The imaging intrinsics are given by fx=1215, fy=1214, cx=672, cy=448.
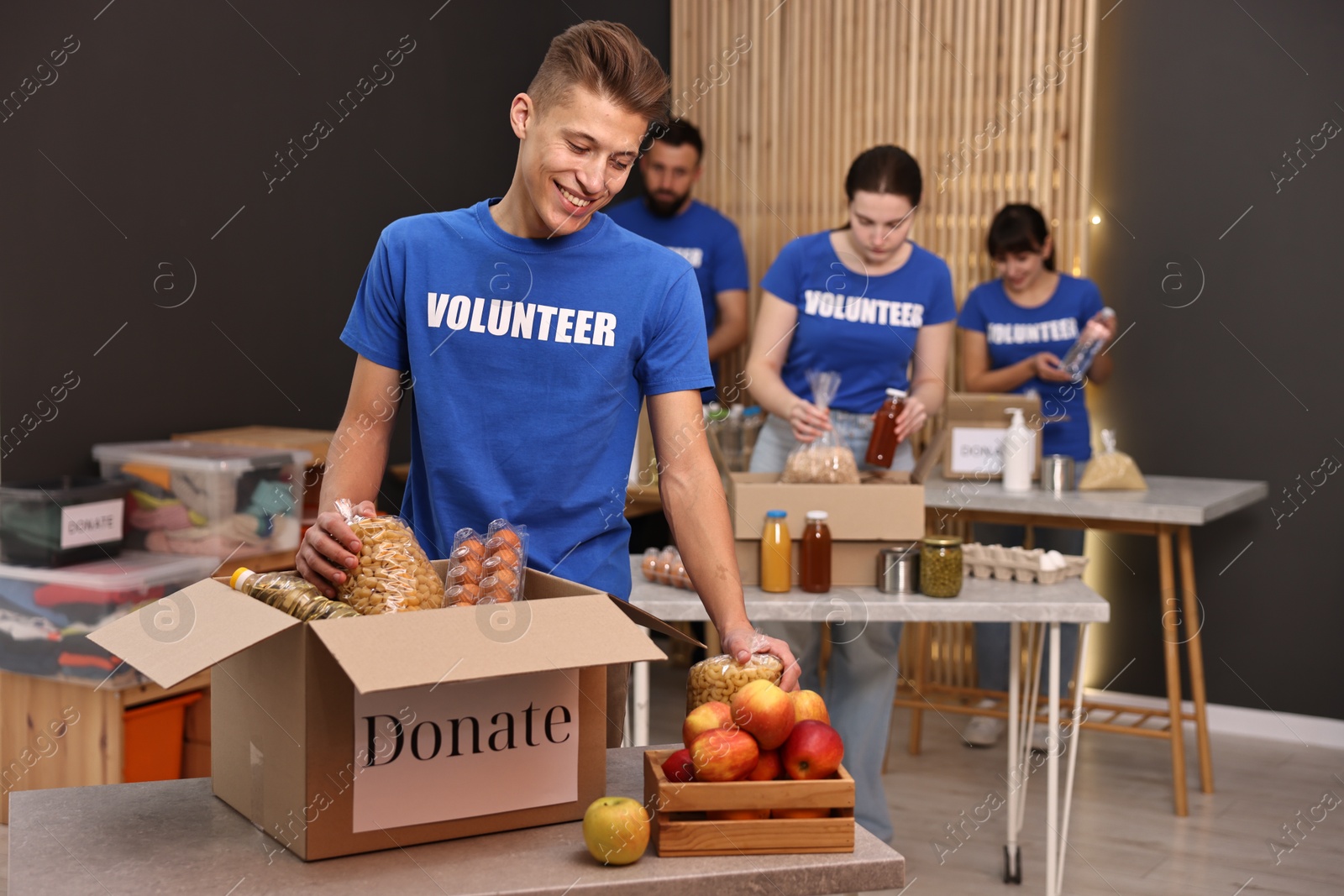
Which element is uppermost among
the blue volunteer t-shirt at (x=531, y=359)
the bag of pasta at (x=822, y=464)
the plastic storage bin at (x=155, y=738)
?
the blue volunteer t-shirt at (x=531, y=359)

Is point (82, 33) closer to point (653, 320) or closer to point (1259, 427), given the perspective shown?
point (653, 320)

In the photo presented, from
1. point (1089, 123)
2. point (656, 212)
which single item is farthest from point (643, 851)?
point (1089, 123)

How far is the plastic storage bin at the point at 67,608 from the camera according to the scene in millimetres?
2875

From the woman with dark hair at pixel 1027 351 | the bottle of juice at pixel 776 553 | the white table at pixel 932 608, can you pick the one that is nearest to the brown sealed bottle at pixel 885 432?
the white table at pixel 932 608

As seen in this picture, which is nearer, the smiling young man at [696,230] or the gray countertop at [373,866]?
the gray countertop at [373,866]

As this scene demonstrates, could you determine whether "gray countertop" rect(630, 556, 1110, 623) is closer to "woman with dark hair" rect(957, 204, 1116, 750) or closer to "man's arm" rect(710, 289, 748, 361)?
"woman with dark hair" rect(957, 204, 1116, 750)

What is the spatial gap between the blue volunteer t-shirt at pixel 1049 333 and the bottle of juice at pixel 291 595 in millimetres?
3323

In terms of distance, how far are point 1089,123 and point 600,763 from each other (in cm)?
394

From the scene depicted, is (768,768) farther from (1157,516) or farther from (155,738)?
(1157,516)

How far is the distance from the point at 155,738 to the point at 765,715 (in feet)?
7.63

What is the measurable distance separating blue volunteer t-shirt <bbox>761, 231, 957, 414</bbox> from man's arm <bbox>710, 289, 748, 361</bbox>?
1373 millimetres

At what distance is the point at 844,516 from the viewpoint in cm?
270

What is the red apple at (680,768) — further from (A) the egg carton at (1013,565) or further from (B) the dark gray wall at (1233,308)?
(B) the dark gray wall at (1233,308)

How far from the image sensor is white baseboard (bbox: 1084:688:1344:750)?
170 inches
